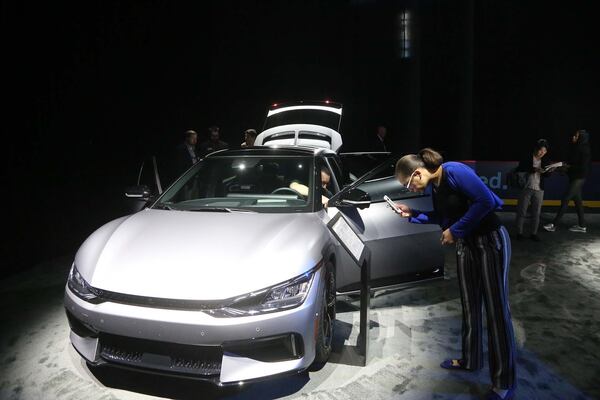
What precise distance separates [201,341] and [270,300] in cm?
37

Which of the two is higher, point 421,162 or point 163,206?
point 421,162

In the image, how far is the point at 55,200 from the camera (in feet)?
26.7

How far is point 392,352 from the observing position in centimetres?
286

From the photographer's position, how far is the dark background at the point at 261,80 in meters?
7.35

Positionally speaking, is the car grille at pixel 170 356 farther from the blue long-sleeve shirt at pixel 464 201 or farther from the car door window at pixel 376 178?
the car door window at pixel 376 178

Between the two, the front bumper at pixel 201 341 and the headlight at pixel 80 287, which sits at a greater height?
the headlight at pixel 80 287

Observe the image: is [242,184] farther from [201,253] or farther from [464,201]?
[464,201]

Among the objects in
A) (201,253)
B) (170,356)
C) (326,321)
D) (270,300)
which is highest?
(201,253)

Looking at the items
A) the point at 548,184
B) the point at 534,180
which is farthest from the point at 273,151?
the point at 548,184

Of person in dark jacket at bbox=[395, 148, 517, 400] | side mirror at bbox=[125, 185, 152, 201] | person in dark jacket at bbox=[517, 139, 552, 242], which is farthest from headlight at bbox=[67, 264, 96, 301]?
person in dark jacket at bbox=[517, 139, 552, 242]

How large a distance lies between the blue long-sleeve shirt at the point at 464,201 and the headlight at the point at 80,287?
1.93 metres

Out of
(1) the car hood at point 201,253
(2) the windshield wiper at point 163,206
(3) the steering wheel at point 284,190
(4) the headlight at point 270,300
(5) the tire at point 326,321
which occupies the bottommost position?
(5) the tire at point 326,321

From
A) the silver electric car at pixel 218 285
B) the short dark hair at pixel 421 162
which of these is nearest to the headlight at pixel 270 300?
the silver electric car at pixel 218 285

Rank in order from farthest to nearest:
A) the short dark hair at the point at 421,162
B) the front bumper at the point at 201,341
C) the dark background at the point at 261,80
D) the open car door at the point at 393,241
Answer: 1. the dark background at the point at 261,80
2. the open car door at the point at 393,241
3. the short dark hair at the point at 421,162
4. the front bumper at the point at 201,341
